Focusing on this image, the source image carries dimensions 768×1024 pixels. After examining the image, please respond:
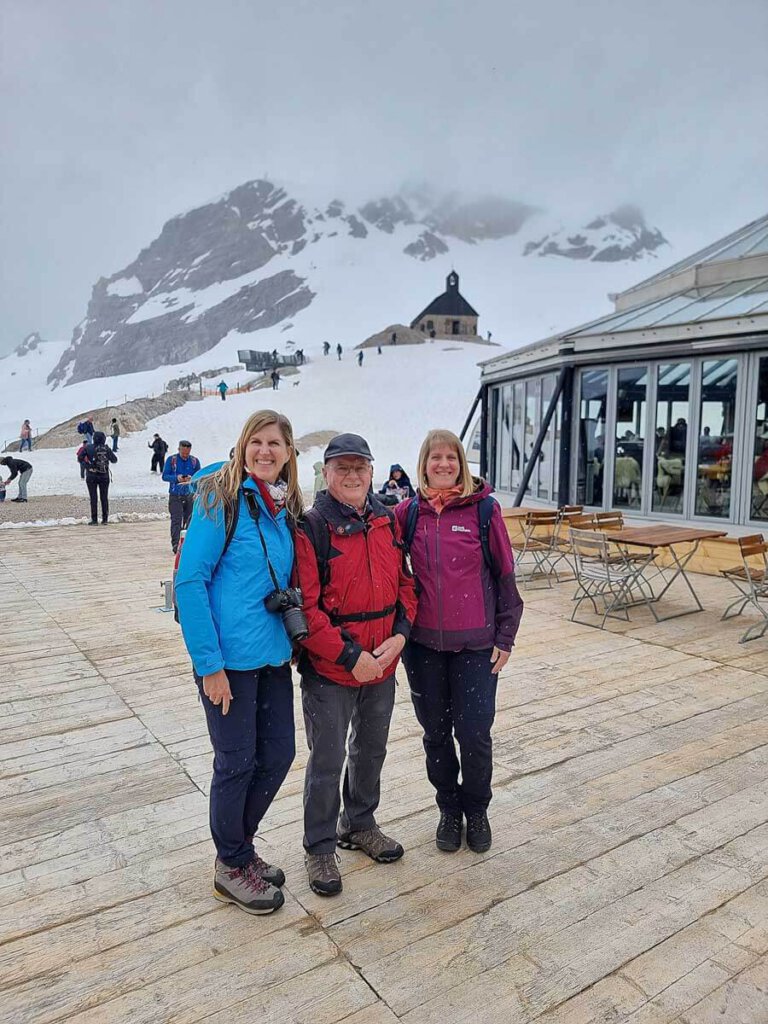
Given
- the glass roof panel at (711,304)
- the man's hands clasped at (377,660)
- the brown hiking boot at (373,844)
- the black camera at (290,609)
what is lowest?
the brown hiking boot at (373,844)

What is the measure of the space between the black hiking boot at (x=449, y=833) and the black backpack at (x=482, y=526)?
3.36ft

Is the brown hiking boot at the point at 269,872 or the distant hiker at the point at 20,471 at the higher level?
the distant hiker at the point at 20,471

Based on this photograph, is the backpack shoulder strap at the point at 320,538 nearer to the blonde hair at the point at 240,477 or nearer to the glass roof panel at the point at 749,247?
the blonde hair at the point at 240,477

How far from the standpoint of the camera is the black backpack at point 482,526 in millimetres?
2748

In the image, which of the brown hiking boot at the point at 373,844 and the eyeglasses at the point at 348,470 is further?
the brown hiking boot at the point at 373,844

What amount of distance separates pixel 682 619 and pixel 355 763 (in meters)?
4.71

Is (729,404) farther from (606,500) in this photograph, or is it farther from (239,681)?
(239,681)

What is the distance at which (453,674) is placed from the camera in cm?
277

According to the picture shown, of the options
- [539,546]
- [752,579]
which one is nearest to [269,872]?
[752,579]

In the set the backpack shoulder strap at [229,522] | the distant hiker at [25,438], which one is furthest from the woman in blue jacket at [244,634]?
the distant hiker at [25,438]

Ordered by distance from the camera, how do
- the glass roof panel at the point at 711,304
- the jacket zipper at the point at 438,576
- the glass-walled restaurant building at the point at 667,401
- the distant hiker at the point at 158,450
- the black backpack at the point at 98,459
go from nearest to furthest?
the jacket zipper at the point at 438,576 → the glass-walled restaurant building at the point at 667,401 → the glass roof panel at the point at 711,304 → the black backpack at the point at 98,459 → the distant hiker at the point at 158,450

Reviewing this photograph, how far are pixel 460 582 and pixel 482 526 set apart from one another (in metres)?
0.24

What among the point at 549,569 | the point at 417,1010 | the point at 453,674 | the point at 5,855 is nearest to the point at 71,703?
the point at 5,855

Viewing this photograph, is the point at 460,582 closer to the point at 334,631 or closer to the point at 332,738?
the point at 334,631
